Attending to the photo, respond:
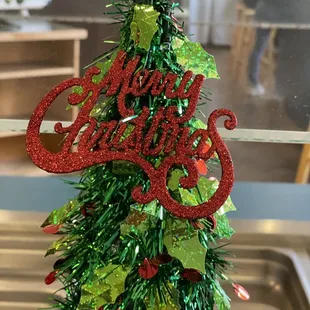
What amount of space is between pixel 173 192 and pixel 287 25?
1089 millimetres

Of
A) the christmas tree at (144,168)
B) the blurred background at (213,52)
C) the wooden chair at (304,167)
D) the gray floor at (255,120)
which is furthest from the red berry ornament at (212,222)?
the wooden chair at (304,167)

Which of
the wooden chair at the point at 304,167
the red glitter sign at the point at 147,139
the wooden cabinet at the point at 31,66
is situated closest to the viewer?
the red glitter sign at the point at 147,139

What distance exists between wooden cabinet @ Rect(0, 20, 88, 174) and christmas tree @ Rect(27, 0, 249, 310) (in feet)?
2.74

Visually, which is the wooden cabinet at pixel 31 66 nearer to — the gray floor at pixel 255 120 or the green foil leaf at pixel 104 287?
the gray floor at pixel 255 120

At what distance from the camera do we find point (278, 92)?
1419mm

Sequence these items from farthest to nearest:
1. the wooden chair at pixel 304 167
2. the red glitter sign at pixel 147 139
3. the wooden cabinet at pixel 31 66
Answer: the wooden chair at pixel 304 167
the wooden cabinet at pixel 31 66
the red glitter sign at pixel 147 139

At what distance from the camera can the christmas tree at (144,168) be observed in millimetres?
373

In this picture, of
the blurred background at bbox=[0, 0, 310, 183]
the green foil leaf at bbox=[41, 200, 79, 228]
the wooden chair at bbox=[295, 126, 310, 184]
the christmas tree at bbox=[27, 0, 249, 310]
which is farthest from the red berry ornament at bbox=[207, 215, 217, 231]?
the wooden chair at bbox=[295, 126, 310, 184]

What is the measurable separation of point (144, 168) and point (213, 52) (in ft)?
3.41

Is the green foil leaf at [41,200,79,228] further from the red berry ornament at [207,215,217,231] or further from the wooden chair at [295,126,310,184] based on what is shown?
the wooden chair at [295,126,310,184]

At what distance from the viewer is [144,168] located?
0.37m

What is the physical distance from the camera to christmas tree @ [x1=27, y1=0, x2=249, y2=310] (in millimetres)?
373

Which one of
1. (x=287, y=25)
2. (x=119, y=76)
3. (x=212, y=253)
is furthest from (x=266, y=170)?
(x=119, y=76)

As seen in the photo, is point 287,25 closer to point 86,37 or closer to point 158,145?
point 86,37
